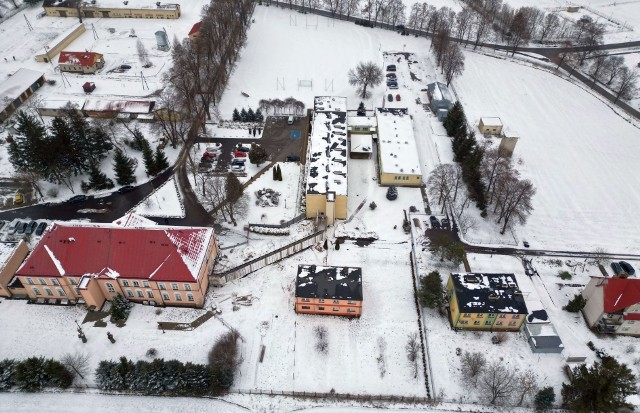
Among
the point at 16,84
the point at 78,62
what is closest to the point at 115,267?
the point at 16,84

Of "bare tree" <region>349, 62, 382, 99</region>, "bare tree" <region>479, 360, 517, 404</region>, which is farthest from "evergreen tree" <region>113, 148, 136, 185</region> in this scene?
"bare tree" <region>479, 360, 517, 404</region>

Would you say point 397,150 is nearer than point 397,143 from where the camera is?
Yes

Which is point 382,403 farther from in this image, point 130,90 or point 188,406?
point 130,90

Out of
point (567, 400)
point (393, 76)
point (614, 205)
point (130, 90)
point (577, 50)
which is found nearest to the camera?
point (567, 400)

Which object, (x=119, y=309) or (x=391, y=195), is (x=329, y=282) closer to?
(x=391, y=195)

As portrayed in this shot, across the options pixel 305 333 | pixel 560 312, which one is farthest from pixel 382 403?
pixel 560 312

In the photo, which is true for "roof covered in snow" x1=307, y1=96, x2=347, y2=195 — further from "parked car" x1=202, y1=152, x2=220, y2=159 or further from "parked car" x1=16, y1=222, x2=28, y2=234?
"parked car" x1=16, y1=222, x2=28, y2=234
